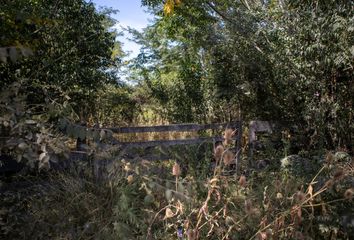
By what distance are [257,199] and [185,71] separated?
6906 mm

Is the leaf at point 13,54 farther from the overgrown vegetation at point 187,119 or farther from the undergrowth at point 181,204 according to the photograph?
the undergrowth at point 181,204

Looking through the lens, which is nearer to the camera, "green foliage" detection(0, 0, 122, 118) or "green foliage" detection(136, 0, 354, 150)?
"green foliage" detection(0, 0, 122, 118)

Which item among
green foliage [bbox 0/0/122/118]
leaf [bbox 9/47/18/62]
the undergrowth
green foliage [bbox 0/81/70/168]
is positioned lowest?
the undergrowth

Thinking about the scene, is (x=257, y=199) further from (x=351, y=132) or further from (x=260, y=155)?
(x=351, y=132)

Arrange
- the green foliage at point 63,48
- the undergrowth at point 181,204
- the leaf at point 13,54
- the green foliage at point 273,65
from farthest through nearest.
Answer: the green foliage at point 273,65 < the green foliage at point 63,48 < the undergrowth at point 181,204 < the leaf at point 13,54

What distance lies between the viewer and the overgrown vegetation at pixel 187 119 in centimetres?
268

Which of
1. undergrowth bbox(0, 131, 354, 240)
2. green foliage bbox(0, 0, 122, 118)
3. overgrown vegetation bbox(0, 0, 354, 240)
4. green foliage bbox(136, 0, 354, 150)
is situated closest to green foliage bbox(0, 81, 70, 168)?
overgrown vegetation bbox(0, 0, 354, 240)

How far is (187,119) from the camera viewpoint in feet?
31.8

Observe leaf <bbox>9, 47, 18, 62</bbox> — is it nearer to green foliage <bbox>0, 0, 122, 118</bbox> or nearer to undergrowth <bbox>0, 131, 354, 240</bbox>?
→ undergrowth <bbox>0, 131, 354, 240</bbox>

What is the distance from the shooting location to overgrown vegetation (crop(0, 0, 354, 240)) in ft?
8.79

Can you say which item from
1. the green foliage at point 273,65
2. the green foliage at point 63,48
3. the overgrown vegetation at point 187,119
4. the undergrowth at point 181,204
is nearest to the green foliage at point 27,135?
the overgrown vegetation at point 187,119

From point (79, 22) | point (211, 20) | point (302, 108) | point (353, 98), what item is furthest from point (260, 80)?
point (79, 22)

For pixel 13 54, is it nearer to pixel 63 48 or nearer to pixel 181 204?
pixel 181 204

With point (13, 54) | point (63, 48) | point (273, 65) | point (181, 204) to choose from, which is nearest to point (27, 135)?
point (13, 54)
